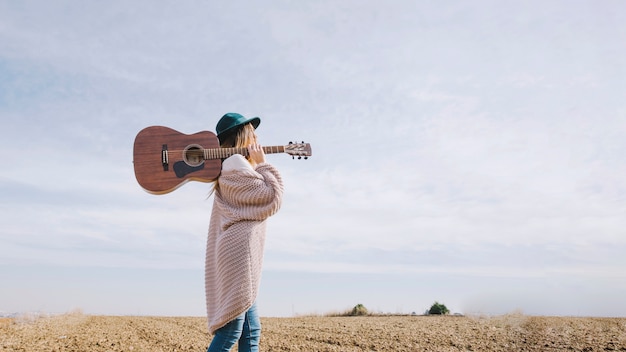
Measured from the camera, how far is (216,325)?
3434 millimetres

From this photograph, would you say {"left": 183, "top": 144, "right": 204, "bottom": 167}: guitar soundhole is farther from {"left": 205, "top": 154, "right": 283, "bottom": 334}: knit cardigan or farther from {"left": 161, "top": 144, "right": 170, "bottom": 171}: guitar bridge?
{"left": 205, "top": 154, "right": 283, "bottom": 334}: knit cardigan

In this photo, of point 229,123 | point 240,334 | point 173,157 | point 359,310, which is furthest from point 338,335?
point 229,123

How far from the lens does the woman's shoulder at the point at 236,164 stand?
3539 millimetres

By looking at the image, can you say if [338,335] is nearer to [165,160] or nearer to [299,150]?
[299,150]

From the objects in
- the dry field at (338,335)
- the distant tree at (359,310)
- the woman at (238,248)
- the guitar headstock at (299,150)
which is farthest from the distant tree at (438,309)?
the woman at (238,248)

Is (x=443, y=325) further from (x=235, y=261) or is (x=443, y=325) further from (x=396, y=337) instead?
(x=235, y=261)

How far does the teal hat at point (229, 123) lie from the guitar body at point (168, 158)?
0.34ft

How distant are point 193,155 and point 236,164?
0.65m

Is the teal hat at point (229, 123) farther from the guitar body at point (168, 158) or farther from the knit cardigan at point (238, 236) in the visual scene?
the knit cardigan at point (238, 236)

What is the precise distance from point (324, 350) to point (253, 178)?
3872 mm

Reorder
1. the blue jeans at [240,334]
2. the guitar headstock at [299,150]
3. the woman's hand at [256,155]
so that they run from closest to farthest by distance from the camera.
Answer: the blue jeans at [240,334] → the woman's hand at [256,155] → the guitar headstock at [299,150]

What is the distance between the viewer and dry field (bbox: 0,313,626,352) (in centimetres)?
686

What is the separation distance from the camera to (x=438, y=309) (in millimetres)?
11328

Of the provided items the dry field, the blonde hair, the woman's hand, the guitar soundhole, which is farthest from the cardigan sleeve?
the dry field
